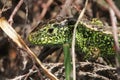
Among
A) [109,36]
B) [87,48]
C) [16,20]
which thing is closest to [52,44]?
[87,48]

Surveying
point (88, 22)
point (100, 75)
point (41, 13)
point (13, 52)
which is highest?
point (41, 13)

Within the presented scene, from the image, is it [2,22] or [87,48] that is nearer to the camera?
[2,22]

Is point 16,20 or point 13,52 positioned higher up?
point 16,20

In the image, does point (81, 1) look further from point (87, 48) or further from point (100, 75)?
point (100, 75)

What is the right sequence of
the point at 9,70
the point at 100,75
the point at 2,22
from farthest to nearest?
the point at 9,70, the point at 100,75, the point at 2,22
